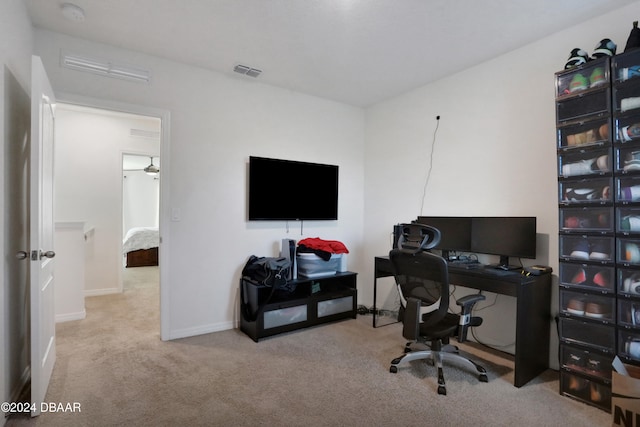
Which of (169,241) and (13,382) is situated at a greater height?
(169,241)

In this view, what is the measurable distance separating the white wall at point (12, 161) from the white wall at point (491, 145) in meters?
3.39

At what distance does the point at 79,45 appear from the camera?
2.70 m

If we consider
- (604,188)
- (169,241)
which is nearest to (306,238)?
(169,241)

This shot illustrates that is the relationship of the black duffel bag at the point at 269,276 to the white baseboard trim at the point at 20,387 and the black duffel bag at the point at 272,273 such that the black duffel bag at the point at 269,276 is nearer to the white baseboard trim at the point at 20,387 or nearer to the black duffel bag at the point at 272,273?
the black duffel bag at the point at 272,273

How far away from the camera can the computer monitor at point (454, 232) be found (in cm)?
302

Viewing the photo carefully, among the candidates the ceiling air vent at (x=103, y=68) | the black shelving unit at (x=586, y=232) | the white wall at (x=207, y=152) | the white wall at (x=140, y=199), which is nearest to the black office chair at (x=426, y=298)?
the black shelving unit at (x=586, y=232)

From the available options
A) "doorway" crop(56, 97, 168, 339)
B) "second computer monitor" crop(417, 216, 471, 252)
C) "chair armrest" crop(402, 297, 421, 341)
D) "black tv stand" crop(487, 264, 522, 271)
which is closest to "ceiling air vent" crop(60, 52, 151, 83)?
"doorway" crop(56, 97, 168, 339)

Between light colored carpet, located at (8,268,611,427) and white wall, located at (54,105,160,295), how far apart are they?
1801 millimetres

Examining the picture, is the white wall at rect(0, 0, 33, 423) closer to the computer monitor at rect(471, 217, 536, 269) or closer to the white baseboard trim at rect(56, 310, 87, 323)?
the white baseboard trim at rect(56, 310, 87, 323)

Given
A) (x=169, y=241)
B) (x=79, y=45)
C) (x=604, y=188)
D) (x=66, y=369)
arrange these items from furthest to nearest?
1. (x=169, y=241)
2. (x=79, y=45)
3. (x=66, y=369)
4. (x=604, y=188)

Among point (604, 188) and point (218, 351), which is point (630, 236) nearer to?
point (604, 188)

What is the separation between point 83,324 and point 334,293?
2701 millimetres

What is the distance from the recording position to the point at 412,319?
227 cm

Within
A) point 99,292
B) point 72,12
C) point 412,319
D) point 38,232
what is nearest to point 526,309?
point 412,319
